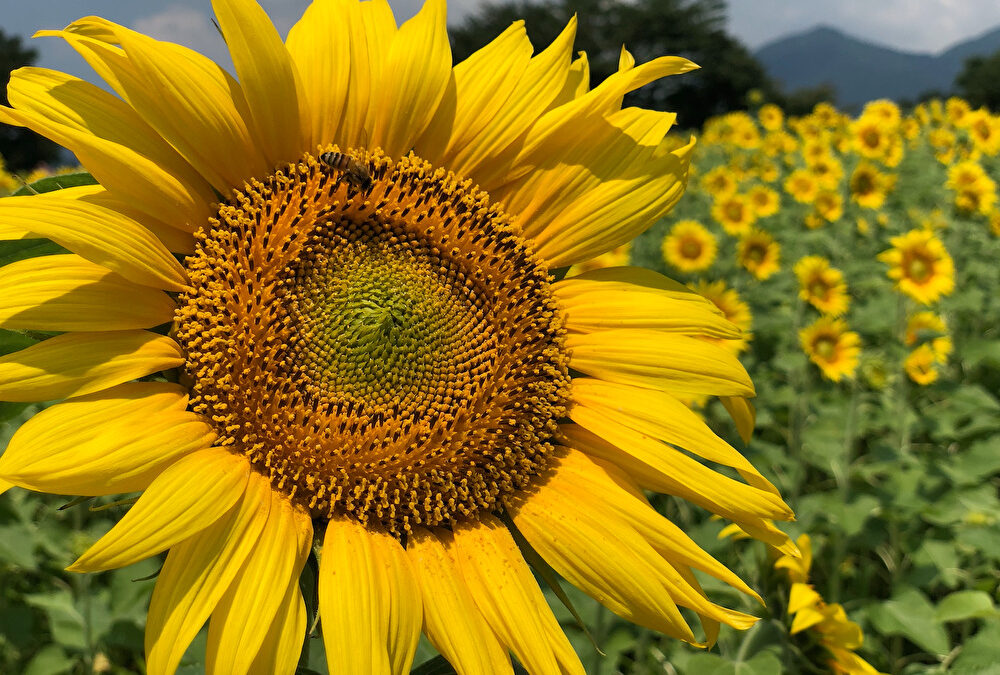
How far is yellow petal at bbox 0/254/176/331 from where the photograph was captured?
1.23m

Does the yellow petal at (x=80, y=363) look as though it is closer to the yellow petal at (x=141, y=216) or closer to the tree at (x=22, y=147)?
the yellow petal at (x=141, y=216)

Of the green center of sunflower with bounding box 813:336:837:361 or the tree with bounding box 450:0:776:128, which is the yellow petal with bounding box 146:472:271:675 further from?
the tree with bounding box 450:0:776:128

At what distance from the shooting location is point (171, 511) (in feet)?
4.05

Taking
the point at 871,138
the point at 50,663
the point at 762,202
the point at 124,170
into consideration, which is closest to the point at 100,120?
the point at 124,170

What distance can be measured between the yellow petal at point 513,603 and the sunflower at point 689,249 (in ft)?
23.6

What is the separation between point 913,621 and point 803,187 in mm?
6530

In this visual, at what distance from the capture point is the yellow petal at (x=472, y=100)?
1.82m

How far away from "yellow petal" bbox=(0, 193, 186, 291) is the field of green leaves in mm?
180

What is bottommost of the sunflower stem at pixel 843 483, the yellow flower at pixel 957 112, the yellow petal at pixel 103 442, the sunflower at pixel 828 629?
the sunflower stem at pixel 843 483

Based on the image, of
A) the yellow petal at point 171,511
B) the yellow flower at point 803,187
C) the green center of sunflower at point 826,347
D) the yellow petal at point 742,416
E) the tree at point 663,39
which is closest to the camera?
the yellow petal at point 171,511

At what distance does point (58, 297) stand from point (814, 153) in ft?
33.5

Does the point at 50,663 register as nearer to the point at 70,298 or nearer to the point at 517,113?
the point at 70,298

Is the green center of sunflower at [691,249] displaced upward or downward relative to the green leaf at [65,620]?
downward

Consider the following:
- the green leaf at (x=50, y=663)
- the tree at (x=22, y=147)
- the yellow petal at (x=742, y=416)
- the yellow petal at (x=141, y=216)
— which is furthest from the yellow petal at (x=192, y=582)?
the tree at (x=22, y=147)
